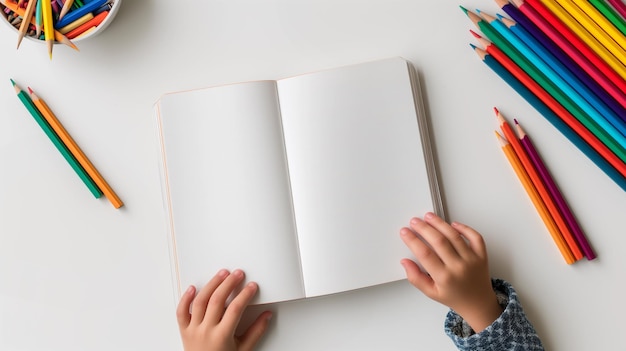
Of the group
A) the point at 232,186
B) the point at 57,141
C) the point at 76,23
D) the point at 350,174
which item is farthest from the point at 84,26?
the point at 350,174

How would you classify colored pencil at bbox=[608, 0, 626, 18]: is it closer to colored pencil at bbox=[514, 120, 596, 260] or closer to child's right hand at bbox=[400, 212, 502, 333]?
colored pencil at bbox=[514, 120, 596, 260]

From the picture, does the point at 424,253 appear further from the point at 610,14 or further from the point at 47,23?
the point at 47,23

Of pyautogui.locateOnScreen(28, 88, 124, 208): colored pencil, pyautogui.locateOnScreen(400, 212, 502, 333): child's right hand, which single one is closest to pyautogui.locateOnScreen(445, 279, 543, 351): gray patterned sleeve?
pyautogui.locateOnScreen(400, 212, 502, 333): child's right hand

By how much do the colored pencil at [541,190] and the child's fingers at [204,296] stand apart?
39cm

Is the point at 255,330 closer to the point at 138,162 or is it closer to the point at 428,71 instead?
the point at 138,162

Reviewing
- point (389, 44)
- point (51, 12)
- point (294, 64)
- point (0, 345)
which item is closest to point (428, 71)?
point (389, 44)

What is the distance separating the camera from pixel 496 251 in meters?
0.79

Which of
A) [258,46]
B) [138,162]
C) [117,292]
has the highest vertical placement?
[258,46]

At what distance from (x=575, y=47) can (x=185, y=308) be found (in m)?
0.57

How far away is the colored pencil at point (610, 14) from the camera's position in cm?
74

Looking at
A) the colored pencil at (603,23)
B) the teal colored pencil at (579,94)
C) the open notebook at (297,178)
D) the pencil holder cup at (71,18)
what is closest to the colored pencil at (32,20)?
the pencil holder cup at (71,18)

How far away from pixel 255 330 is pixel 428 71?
39 cm

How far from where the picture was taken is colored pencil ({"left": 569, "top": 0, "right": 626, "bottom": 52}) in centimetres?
74

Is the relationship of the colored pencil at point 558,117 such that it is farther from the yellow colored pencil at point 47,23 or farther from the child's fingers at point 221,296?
the yellow colored pencil at point 47,23
